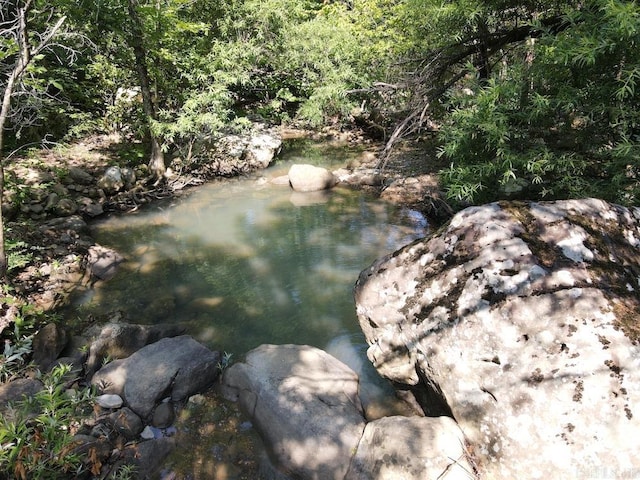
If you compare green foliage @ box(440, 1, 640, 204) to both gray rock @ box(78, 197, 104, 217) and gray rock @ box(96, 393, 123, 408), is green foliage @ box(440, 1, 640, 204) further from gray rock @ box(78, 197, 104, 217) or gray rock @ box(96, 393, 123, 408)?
gray rock @ box(78, 197, 104, 217)

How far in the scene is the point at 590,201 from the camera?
368 centimetres

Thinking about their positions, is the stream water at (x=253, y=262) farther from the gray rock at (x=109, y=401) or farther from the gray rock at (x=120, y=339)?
the gray rock at (x=109, y=401)

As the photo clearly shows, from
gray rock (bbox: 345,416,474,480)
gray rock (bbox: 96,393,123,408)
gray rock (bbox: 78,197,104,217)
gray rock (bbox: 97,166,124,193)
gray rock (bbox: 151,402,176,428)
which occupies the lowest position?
gray rock (bbox: 78,197,104,217)

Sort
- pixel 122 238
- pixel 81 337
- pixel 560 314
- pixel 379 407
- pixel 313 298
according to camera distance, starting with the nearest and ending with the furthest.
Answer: pixel 560 314, pixel 379 407, pixel 81 337, pixel 313 298, pixel 122 238

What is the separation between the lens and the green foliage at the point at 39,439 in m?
2.77

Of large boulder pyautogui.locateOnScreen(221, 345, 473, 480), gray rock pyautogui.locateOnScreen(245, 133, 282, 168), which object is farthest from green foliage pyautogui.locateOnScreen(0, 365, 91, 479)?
gray rock pyautogui.locateOnScreen(245, 133, 282, 168)

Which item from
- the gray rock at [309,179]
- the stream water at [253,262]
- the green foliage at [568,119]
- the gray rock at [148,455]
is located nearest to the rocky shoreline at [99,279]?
the gray rock at [148,455]

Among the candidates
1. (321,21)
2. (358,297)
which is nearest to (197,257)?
(358,297)

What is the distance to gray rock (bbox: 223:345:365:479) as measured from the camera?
333cm

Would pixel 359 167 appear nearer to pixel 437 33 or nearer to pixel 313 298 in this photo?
pixel 437 33

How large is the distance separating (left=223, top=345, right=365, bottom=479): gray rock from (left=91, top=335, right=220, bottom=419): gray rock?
312mm

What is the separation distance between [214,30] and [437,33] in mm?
8962

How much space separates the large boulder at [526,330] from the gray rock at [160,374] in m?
1.99

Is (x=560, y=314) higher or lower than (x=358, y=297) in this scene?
higher
